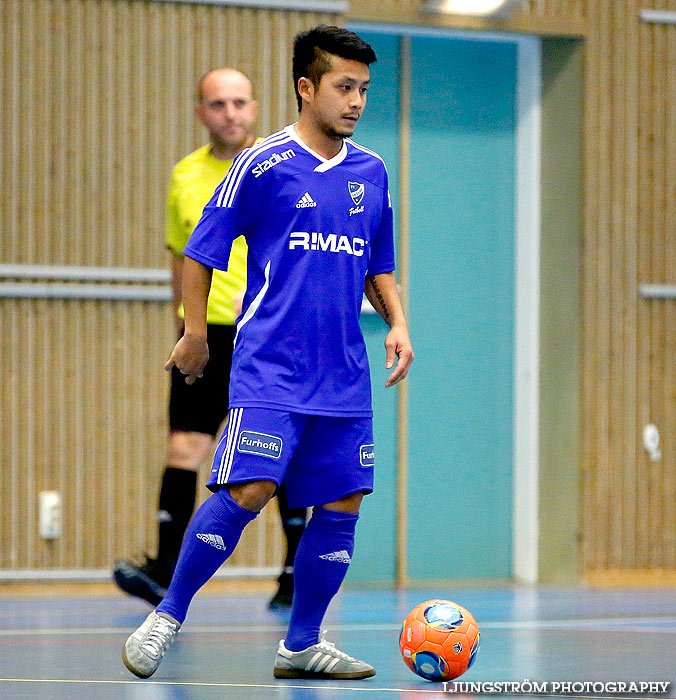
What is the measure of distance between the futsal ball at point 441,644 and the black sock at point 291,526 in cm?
165

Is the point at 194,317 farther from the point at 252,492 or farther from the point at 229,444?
the point at 252,492

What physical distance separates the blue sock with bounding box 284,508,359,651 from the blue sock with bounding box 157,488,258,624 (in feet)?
0.65

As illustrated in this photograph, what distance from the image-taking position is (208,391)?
4.49 meters

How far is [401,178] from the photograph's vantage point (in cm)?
651

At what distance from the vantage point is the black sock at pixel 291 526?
472cm

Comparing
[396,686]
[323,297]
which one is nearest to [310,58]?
[323,297]

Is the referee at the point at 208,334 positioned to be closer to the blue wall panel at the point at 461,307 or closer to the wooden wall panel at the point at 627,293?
the blue wall panel at the point at 461,307

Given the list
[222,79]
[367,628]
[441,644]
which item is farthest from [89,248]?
[441,644]

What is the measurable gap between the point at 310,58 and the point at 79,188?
2.86 m

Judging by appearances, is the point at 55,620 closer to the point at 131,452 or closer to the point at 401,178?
the point at 131,452

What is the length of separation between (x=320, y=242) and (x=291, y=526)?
188cm

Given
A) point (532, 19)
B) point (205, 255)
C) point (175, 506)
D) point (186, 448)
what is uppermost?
point (532, 19)

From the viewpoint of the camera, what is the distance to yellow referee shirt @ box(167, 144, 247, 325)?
14.5ft

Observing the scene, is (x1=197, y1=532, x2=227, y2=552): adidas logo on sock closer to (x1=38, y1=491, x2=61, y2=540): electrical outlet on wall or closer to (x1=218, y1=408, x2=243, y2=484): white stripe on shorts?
(x1=218, y1=408, x2=243, y2=484): white stripe on shorts
